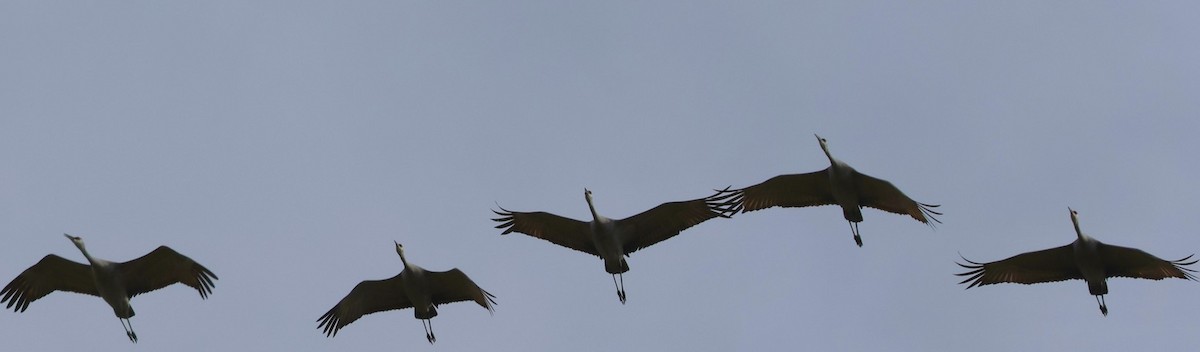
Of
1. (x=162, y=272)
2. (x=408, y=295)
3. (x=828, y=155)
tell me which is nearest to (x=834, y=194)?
(x=828, y=155)

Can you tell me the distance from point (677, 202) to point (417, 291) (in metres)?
4.85

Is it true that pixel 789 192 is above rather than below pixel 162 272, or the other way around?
above

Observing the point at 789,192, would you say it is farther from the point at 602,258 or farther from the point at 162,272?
the point at 162,272

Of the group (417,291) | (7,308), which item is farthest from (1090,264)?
(7,308)

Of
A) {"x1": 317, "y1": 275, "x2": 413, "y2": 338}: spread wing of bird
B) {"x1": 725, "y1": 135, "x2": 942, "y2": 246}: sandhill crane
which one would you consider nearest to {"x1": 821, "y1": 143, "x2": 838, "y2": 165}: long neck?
{"x1": 725, "y1": 135, "x2": 942, "y2": 246}: sandhill crane

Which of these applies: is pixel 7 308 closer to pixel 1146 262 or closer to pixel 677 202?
pixel 677 202

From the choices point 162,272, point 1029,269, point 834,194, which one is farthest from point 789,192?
point 162,272

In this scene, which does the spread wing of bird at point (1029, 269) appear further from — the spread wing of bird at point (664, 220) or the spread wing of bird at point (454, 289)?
the spread wing of bird at point (454, 289)

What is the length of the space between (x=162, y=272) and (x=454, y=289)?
5.17m

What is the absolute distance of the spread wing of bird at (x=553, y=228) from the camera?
115 ft

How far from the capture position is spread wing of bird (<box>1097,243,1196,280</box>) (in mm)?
34312

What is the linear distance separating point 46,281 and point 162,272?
6.99 ft

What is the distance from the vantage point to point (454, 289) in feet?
115

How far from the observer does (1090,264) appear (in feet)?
114
